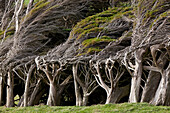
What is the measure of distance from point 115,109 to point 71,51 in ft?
14.6

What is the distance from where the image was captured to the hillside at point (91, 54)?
10.1 metres

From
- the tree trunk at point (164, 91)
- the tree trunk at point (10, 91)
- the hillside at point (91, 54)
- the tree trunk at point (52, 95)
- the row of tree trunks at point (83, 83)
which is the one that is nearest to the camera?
the tree trunk at point (164, 91)

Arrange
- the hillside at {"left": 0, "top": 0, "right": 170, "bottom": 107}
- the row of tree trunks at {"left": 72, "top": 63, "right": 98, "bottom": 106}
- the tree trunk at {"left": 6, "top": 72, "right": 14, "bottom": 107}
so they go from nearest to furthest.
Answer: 1. the hillside at {"left": 0, "top": 0, "right": 170, "bottom": 107}
2. the row of tree trunks at {"left": 72, "top": 63, "right": 98, "bottom": 106}
3. the tree trunk at {"left": 6, "top": 72, "right": 14, "bottom": 107}

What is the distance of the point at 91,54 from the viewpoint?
40.3 ft

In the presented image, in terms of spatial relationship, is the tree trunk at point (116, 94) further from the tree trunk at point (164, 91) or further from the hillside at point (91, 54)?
the tree trunk at point (164, 91)

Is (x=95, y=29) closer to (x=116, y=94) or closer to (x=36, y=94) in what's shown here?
(x=116, y=94)

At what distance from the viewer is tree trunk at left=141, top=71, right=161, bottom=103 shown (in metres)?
9.97

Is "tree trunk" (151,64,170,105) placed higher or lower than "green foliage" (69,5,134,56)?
lower

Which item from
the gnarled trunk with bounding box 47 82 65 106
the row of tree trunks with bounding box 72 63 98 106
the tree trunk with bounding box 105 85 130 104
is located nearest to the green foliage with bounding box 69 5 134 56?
the row of tree trunks with bounding box 72 63 98 106

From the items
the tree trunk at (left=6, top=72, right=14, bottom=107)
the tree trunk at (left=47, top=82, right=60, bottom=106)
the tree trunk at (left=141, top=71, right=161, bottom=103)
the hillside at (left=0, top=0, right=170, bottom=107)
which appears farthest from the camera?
the tree trunk at (left=6, top=72, right=14, bottom=107)

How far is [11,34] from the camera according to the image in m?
17.3

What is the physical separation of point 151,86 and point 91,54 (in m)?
3.21

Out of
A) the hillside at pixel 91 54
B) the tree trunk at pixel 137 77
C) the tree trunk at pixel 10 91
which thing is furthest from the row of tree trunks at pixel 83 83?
the tree trunk at pixel 10 91

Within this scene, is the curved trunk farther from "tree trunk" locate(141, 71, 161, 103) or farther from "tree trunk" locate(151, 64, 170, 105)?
"tree trunk" locate(151, 64, 170, 105)
